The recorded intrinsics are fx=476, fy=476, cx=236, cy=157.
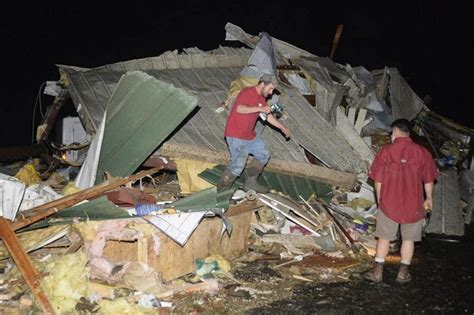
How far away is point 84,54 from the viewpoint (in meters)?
31.3

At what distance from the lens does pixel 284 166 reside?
7.87 metres

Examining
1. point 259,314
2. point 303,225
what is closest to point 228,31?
point 303,225

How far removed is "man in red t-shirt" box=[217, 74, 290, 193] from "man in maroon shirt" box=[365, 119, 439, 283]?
150 centimetres

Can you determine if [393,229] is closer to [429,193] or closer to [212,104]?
[429,193]

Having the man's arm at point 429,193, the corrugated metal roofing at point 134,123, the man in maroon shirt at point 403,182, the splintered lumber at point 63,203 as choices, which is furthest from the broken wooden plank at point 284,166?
the man's arm at point 429,193

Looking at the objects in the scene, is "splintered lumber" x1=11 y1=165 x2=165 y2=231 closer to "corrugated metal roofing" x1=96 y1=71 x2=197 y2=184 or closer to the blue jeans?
"corrugated metal roofing" x1=96 y1=71 x2=197 y2=184

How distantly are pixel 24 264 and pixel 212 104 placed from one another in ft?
16.2

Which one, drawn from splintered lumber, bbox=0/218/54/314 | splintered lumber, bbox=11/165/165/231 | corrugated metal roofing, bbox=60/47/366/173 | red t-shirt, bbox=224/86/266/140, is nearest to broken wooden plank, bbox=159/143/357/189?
corrugated metal roofing, bbox=60/47/366/173

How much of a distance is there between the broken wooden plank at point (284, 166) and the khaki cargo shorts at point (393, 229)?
85.9 inches

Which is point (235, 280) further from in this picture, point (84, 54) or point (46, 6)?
point (46, 6)

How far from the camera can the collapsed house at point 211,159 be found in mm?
5445

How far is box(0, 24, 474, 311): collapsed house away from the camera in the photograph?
17.9 feet

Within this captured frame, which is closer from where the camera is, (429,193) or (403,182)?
(403,182)

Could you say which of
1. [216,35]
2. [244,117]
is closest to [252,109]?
[244,117]
